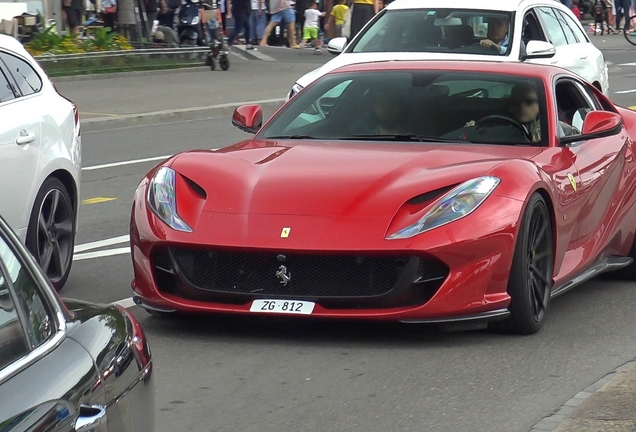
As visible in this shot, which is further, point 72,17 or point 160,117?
point 72,17

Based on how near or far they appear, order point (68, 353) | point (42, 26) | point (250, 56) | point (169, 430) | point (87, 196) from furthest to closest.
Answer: point (250, 56), point (42, 26), point (87, 196), point (169, 430), point (68, 353)

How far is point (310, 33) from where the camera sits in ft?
112

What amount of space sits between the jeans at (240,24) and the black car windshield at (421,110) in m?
26.3

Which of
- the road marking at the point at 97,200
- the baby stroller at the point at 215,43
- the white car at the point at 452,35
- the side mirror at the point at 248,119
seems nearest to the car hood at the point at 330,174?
the side mirror at the point at 248,119

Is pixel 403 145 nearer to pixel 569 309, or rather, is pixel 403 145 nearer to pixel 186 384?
pixel 569 309

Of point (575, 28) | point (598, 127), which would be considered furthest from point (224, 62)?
point (598, 127)

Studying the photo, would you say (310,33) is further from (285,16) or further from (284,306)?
(284,306)

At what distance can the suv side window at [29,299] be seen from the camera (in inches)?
124

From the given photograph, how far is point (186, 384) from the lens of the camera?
19.3 ft

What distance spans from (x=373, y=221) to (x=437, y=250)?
32cm

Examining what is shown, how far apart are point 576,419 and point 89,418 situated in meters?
2.61

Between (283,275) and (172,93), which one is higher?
(283,275)

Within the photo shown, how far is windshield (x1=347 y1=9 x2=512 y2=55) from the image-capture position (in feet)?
46.0

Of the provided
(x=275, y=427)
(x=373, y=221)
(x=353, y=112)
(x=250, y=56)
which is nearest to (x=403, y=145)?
(x=353, y=112)
